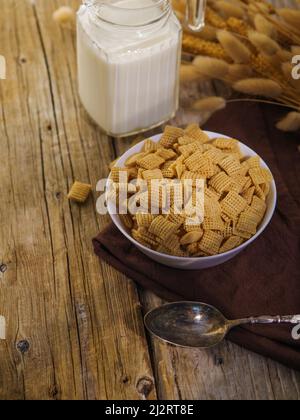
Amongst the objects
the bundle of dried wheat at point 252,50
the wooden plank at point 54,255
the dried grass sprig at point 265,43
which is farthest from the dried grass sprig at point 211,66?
the wooden plank at point 54,255

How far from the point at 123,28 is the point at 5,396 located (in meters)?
0.78

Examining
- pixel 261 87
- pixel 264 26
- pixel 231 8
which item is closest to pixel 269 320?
pixel 261 87

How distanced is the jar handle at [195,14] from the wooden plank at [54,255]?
1.10ft

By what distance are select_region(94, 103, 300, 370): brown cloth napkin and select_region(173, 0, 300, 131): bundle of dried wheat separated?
0.24 metres

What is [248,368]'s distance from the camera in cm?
123

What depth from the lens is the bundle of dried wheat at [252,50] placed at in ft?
4.91

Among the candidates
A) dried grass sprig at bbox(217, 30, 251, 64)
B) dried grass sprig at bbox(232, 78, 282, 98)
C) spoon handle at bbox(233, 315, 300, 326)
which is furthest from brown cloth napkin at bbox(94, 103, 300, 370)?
dried grass sprig at bbox(217, 30, 251, 64)

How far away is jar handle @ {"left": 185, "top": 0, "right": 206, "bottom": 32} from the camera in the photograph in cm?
150

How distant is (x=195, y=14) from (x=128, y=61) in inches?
8.5

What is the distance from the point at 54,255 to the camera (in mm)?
1388

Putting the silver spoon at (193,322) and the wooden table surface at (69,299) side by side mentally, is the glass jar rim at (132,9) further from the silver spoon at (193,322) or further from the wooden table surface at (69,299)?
the silver spoon at (193,322)

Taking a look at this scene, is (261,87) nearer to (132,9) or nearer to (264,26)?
(264,26)

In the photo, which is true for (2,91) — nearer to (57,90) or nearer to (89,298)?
(57,90)
